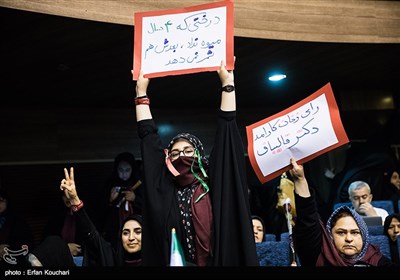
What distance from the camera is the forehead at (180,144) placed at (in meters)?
2.24

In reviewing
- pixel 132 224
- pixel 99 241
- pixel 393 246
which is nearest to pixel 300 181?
pixel 99 241

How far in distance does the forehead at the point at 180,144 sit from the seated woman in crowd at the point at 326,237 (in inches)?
17.0

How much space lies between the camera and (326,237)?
2.47 meters

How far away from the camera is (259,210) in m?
6.04

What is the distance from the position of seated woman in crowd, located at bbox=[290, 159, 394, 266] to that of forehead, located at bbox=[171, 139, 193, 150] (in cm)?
43

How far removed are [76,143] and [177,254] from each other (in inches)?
217

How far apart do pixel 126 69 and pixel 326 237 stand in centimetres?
304

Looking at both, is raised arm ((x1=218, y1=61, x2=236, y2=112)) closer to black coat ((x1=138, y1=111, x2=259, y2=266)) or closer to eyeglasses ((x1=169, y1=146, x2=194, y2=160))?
black coat ((x1=138, y1=111, x2=259, y2=266))

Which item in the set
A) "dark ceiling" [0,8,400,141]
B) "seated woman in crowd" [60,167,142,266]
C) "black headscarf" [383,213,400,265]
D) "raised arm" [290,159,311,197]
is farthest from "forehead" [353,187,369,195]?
"raised arm" [290,159,311,197]

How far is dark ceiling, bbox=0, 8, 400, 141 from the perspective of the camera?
4.07 meters

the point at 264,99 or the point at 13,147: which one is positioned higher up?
the point at 264,99

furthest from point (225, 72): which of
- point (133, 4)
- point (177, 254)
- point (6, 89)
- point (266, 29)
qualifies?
point (6, 89)

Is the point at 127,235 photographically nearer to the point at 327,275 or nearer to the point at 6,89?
the point at 327,275

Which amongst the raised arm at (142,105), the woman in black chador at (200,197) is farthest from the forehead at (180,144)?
the raised arm at (142,105)
